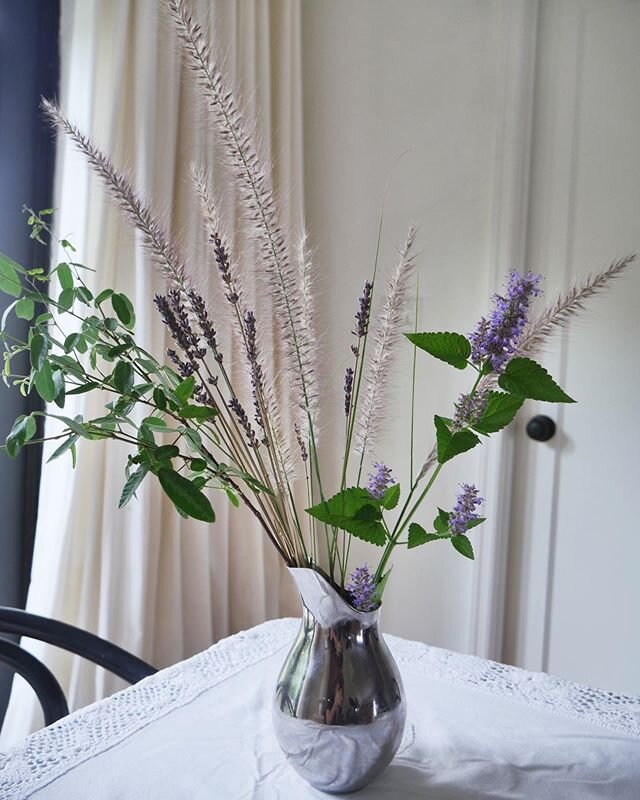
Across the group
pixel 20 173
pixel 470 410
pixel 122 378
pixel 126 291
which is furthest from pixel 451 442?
pixel 20 173

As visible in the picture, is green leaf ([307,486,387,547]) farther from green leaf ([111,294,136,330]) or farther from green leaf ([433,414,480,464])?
green leaf ([111,294,136,330])

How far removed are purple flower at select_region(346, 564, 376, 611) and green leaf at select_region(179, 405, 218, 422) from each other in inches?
7.7

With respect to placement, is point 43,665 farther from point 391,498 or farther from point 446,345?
point 446,345

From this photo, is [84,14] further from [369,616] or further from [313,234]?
[369,616]

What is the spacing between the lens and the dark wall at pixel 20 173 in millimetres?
1492

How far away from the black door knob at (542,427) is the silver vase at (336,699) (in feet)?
4.08

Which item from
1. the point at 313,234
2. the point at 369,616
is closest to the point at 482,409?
the point at 369,616

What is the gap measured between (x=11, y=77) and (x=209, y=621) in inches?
48.5

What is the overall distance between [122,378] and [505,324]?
33 centimetres

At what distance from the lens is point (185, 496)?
24.5 inches

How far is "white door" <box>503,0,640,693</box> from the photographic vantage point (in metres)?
1.76

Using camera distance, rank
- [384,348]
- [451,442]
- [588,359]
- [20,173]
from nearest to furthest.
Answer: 1. [451,442]
2. [384,348]
3. [20,173]
4. [588,359]

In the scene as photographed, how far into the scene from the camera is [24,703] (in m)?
1.40

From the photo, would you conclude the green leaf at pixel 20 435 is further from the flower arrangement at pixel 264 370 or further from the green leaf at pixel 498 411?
the green leaf at pixel 498 411
